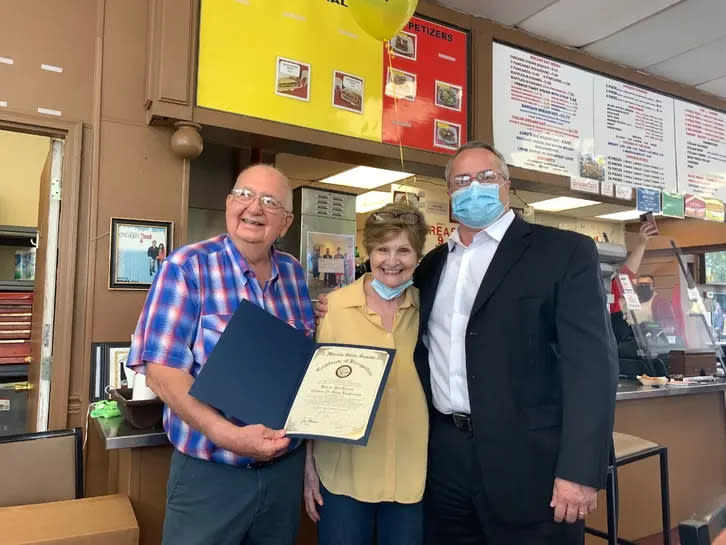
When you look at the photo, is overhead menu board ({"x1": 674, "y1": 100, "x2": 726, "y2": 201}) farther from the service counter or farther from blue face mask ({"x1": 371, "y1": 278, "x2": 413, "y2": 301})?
blue face mask ({"x1": 371, "y1": 278, "x2": 413, "y2": 301})

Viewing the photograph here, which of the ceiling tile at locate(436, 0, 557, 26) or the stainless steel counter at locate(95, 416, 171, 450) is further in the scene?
the ceiling tile at locate(436, 0, 557, 26)

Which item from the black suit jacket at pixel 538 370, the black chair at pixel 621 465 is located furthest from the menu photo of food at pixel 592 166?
the black suit jacket at pixel 538 370

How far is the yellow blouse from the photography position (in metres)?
1.58

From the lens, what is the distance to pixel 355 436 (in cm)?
128

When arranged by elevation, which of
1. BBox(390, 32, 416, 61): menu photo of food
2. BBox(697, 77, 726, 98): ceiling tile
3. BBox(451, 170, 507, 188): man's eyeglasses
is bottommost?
BBox(451, 170, 507, 188): man's eyeglasses

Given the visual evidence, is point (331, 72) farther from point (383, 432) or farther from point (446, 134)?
point (383, 432)

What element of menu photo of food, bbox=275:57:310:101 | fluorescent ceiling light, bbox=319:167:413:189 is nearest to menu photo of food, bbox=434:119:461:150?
fluorescent ceiling light, bbox=319:167:413:189

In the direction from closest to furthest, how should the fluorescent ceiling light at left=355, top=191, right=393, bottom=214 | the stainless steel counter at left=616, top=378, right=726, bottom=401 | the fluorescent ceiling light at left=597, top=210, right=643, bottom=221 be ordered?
the stainless steel counter at left=616, top=378, right=726, bottom=401
the fluorescent ceiling light at left=355, top=191, right=393, bottom=214
the fluorescent ceiling light at left=597, top=210, right=643, bottom=221

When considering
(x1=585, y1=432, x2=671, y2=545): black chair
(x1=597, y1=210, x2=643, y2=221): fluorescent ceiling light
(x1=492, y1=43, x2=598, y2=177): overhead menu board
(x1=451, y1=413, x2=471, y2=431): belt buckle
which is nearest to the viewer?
(x1=451, y1=413, x2=471, y2=431): belt buckle

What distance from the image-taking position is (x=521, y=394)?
150 centimetres

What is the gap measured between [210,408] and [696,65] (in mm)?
4216

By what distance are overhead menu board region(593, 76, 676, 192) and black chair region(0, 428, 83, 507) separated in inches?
143

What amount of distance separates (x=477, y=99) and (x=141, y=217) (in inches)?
81.4

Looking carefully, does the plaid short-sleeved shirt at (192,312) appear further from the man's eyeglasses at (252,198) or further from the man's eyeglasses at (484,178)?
the man's eyeglasses at (484,178)
